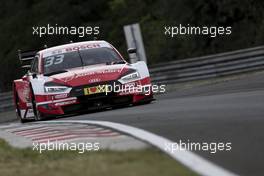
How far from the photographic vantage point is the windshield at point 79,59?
16.4 metres

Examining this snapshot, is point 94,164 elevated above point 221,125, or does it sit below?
above

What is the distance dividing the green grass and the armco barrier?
56.4ft

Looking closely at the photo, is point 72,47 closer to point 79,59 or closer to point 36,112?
point 79,59

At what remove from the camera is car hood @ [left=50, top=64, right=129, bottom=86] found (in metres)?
15.2

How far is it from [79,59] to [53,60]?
0.51 meters

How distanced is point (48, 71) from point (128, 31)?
32.7 ft

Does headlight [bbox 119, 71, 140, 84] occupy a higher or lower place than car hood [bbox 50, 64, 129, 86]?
lower

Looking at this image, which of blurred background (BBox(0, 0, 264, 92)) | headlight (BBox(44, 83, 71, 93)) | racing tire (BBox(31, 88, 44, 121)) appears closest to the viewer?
headlight (BBox(44, 83, 71, 93))

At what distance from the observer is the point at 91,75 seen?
15289 millimetres

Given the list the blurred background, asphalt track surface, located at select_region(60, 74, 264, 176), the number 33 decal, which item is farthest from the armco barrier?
asphalt track surface, located at select_region(60, 74, 264, 176)

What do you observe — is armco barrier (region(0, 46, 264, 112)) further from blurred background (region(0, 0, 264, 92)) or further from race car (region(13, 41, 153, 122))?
race car (region(13, 41, 153, 122))

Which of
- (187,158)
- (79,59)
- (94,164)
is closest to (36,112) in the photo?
(79,59)

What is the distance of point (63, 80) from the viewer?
50.5 feet

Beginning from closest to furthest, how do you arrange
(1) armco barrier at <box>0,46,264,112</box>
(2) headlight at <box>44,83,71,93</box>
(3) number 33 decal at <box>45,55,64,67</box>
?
(2) headlight at <box>44,83,71,93</box>
(3) number 33 decal at <box>45,55,64,67</box>
(1) armco barrier at <box>0,46,264,112</box>
